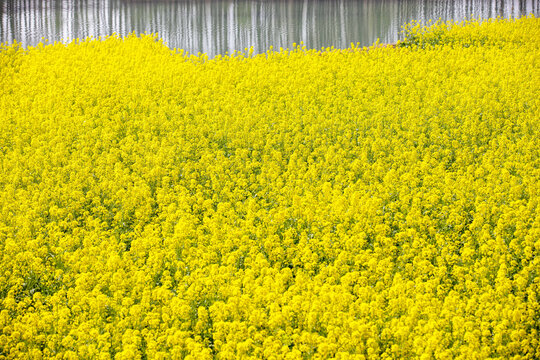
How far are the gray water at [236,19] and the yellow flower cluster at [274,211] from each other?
24.7 feet

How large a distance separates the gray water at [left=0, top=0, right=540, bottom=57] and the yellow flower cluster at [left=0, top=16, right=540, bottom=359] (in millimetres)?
7522

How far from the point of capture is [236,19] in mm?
28344

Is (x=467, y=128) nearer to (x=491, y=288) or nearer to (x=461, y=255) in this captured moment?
(x=461, y=255)

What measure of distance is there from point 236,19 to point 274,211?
22044 mm

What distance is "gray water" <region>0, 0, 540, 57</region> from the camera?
22.7 m

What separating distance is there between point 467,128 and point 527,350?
5.67 meters

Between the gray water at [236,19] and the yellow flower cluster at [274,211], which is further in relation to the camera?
the gray water at [236,19]

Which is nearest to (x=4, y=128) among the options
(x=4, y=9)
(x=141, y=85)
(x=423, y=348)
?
(x=141, y=85)

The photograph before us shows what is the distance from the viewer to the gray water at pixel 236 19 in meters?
22.7

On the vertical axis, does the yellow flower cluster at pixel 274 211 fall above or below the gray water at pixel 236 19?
below

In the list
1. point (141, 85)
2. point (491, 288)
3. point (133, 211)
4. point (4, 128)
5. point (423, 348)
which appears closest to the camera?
point (423, 348)

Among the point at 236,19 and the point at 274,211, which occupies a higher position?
the point at 236,19

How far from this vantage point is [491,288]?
601cm

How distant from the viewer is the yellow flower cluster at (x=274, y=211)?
5.59 meters
